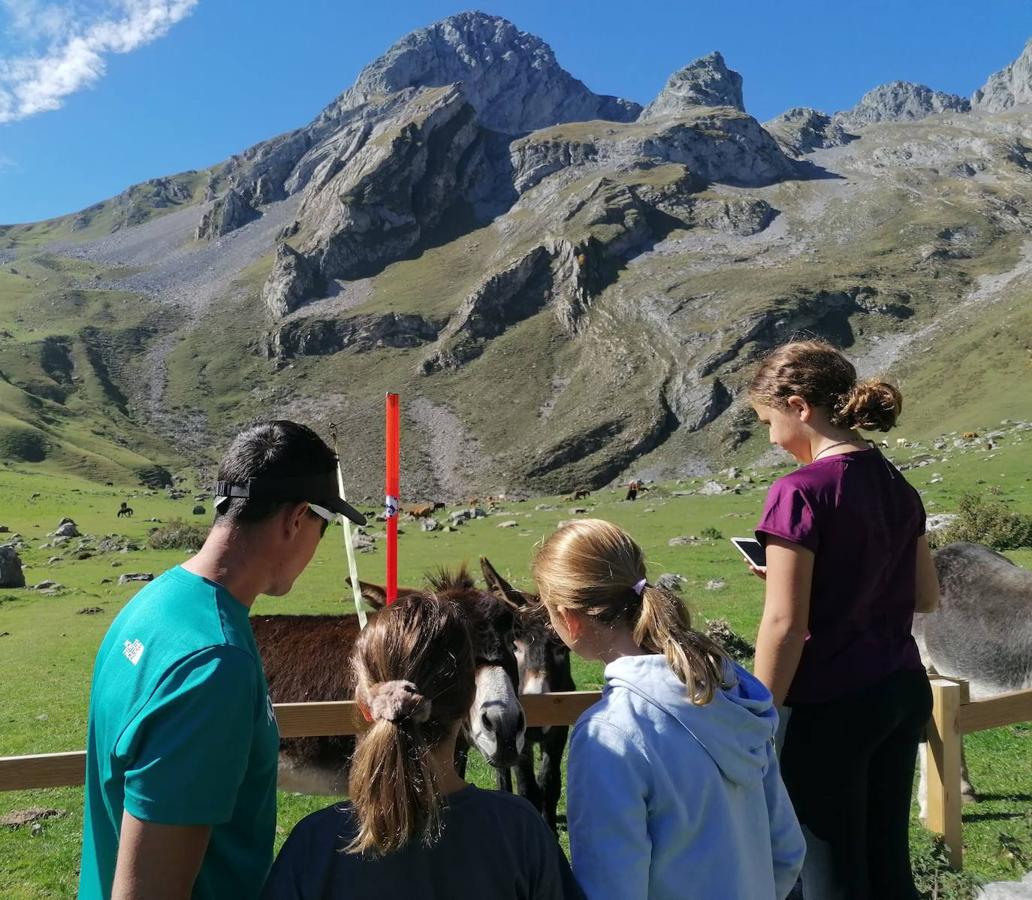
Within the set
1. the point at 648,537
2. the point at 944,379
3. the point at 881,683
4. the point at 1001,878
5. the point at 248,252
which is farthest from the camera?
the point at 248,252

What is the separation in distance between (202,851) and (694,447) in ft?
282

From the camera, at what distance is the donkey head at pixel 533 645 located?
5672mm

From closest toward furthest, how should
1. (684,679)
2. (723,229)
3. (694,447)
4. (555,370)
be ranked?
(684,679) < (694,447) < (555,370) < (723,229)

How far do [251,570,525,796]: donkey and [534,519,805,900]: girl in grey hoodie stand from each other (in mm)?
1264

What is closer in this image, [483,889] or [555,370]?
[483,889]

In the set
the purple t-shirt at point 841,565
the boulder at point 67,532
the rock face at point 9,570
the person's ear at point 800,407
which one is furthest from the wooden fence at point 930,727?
the boulder at point 67,532

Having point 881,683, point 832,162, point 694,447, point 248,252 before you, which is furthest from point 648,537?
point 832,162

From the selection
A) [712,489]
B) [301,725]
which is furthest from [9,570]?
[712,489]

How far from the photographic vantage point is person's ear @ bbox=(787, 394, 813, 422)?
136 inches

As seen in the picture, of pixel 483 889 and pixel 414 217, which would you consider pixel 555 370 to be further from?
pixel 483 889

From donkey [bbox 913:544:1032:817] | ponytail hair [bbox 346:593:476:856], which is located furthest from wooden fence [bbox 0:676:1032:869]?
donkey [bbox 913:544:1032:817]

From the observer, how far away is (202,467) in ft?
338

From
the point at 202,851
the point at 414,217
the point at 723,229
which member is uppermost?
the point at 414,217

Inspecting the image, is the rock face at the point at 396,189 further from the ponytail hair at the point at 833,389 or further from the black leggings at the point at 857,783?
the black leggings at the point at 857,783
